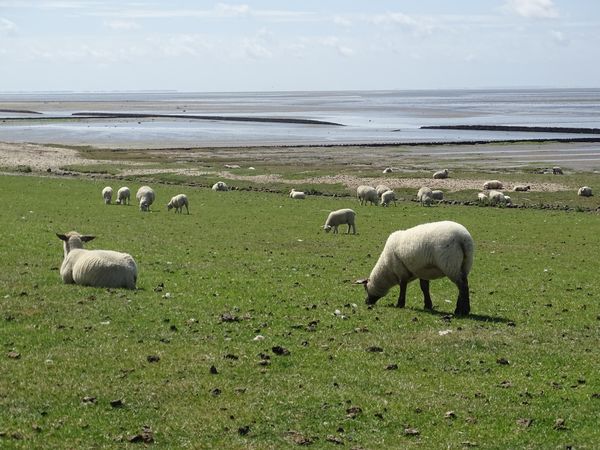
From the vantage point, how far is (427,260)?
1798 cm

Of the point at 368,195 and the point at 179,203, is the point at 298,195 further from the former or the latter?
the point at 179,203

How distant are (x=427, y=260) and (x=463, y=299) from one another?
1053 mm

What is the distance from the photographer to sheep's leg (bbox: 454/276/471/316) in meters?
17.7

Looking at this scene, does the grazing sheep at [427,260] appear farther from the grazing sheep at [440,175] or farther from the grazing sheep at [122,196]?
the grazing sheep at [440,175]

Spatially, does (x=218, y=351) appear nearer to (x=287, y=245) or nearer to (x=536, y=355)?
(x=536, y=355)

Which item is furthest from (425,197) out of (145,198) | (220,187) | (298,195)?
(145,198)

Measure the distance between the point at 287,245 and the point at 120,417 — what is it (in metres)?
20.1

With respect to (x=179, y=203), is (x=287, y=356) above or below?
above

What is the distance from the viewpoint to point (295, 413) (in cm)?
1117

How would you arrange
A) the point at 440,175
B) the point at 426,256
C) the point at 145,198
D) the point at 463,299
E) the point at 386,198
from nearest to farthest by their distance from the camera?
the point at 463,299 < the point at 426,256 < the point at 145,198 < the point at 386,198 < the point at 440,175

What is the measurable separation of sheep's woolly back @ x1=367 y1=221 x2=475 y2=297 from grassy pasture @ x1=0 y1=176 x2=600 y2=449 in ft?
2.18

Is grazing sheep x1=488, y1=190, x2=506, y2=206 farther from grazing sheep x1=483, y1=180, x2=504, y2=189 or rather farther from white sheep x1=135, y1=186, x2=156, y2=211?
white sheep x1=135, y1=186, x2=156, y2=211

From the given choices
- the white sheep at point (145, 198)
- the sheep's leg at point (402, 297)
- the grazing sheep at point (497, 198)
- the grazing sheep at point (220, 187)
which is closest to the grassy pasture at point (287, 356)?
the sheep's leg at point (402, 297)

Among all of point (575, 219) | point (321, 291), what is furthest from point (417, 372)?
point (575, 219)
